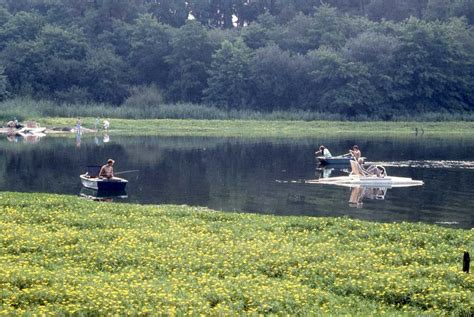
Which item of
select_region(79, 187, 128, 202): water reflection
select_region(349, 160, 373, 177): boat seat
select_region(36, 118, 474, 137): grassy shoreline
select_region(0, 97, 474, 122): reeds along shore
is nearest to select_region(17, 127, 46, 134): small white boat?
select_region(36, 118, 474, 137): grassy shoreline

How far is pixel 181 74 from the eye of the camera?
122438 mm

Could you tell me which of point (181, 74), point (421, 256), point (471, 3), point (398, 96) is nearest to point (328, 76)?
point (398, 96)

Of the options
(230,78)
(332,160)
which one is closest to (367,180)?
(332,160)

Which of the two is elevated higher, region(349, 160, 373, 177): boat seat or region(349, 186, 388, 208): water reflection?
region(349, 160, 373, 177): boat seat

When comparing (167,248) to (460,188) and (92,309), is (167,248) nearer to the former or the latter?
(92,309)

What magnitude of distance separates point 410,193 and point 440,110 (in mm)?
73871

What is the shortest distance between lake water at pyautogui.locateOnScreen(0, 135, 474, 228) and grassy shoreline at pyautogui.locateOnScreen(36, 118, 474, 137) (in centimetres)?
1042

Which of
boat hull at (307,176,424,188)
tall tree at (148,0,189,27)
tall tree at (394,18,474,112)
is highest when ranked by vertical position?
tall tree at (148,0,189,27)

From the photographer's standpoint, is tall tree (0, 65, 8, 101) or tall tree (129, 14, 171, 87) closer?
tall tree (0, 65, 8, 101)

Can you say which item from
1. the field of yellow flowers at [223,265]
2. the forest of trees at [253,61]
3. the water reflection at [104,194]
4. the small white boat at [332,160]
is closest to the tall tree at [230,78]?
the forest of trees at [253,61]

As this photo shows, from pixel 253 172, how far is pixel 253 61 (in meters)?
66.4

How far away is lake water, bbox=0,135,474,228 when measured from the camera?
126ft

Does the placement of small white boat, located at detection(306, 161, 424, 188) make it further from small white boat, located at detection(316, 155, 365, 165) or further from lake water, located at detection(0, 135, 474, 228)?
small white boat, located at detection(316, 155, 365, 165)

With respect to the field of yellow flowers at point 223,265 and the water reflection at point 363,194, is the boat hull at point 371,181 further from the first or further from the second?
the field of yellow flowers at point 223,265
